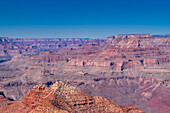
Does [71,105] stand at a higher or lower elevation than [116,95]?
higher

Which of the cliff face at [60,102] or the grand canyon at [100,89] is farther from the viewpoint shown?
the grand canyon at [100,89]

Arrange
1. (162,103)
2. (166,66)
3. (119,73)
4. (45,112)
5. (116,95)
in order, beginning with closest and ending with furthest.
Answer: (45,112) < (162,103) < (116,95) < (119,73) < (166,66)

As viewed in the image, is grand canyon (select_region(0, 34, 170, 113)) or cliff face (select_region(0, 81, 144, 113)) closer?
cliff face (select_region(0, 81, 144, 113))

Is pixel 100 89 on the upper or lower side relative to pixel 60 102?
lower

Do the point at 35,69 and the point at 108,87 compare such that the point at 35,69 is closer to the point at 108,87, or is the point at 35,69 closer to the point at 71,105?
the point at 108,87

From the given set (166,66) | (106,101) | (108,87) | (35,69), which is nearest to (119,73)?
(108,87)

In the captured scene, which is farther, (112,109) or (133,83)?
(133,83)

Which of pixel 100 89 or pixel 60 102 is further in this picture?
pixel 100 89

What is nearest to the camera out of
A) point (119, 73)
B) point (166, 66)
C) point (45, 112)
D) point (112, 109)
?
point (45, 112)
